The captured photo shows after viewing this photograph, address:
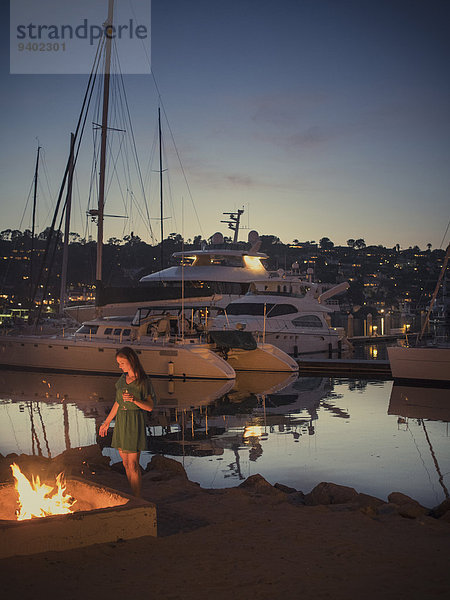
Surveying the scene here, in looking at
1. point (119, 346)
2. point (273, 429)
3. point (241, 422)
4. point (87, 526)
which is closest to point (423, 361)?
point (241, 422)

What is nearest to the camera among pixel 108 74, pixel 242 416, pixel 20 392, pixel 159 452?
pixel 159 452

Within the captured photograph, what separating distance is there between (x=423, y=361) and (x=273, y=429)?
9.34m

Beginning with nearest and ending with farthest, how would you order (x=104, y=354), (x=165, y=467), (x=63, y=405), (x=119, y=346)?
(x=165, y=467)
(x=63, y=405)
(x=119, y=346)
(x=104, y=354)

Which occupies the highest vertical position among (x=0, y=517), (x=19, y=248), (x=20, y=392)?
(x=19, y=248)

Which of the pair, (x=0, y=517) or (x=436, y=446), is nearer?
(x=0, y=517)

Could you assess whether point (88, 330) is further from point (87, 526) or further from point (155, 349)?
point (87, 526)

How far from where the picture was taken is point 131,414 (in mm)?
6957

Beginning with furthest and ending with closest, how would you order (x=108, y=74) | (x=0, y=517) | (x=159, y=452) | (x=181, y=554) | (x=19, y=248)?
(x=19, y=248), (x=108, y=74), (x=159, y=452), (x=0, y=517), (x=181, y=554)

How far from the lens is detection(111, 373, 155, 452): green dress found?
22.7ft

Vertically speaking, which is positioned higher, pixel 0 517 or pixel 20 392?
pixel 0 517

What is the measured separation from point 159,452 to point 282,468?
7.97 ft

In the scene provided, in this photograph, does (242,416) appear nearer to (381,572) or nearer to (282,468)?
(282,468)

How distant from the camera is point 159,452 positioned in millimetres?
11719

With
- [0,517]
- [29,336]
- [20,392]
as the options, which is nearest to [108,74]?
[29,336]
